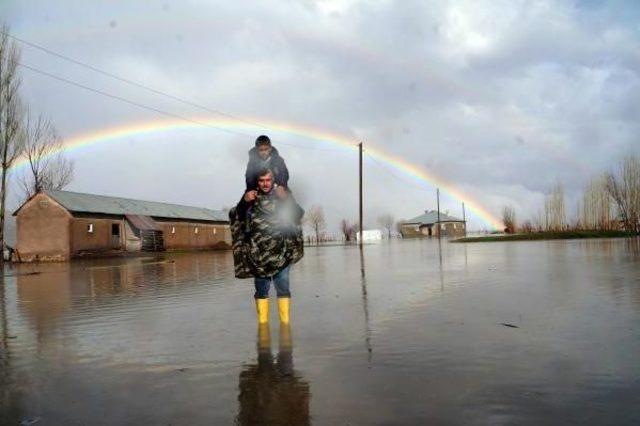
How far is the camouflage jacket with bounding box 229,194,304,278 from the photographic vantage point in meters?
5.35

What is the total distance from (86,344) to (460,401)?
12.4 feet

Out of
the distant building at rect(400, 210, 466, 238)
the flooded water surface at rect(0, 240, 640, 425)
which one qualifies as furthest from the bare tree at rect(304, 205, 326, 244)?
the flooded water surface at rect(0, 240, 640, 425)

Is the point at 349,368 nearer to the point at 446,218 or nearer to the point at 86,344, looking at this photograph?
the point at 86,344

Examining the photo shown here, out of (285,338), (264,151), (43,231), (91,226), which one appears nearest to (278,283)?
(285,338)

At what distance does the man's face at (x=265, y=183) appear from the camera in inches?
209

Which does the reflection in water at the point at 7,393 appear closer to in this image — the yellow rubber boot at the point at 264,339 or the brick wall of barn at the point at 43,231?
the yellow rubber boot at the point at 264,339

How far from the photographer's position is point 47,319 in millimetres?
6809

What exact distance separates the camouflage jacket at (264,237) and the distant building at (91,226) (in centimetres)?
3838

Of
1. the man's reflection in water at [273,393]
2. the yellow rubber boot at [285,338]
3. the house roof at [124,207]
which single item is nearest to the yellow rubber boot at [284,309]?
the yellow rubber boot at [285,338]

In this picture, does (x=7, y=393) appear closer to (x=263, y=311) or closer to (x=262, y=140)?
(x=263, y=311)

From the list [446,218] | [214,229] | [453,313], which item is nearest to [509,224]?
[446,218]

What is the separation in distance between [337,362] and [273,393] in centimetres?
87

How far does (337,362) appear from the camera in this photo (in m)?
3.94

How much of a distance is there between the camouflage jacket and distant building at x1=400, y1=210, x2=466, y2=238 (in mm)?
118033
